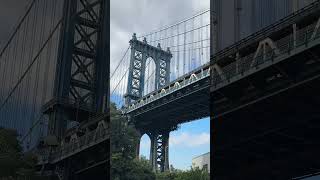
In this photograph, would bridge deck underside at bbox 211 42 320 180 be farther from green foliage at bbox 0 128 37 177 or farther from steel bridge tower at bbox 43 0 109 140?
steel bridge tower at bbox 43 0 109 140

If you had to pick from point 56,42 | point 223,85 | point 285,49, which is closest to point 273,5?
point 223,85

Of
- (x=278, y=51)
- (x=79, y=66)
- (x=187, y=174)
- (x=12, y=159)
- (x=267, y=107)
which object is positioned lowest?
(x=187, y=174)

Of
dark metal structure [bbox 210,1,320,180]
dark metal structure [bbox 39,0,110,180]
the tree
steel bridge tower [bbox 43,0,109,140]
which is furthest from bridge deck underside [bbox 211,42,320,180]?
steel bridge tower [bbox 43,0,109,140]

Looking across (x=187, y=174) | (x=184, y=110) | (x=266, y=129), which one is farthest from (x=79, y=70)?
(x=266, y=129)

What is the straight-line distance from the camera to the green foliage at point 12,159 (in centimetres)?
2820

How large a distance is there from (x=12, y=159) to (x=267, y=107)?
16.9m

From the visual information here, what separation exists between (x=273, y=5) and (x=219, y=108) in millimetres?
3105

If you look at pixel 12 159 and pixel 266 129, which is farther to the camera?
pixel 12 159

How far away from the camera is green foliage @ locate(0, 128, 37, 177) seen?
92.5ft

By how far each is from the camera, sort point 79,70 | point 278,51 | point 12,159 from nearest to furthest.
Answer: point 278,51 < point 12,159 < point 79,70

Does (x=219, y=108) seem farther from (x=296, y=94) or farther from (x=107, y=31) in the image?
(x=107, y=31)

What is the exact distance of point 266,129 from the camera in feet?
47.7

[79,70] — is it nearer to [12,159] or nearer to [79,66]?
[79,66]

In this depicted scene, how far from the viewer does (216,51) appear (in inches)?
460
